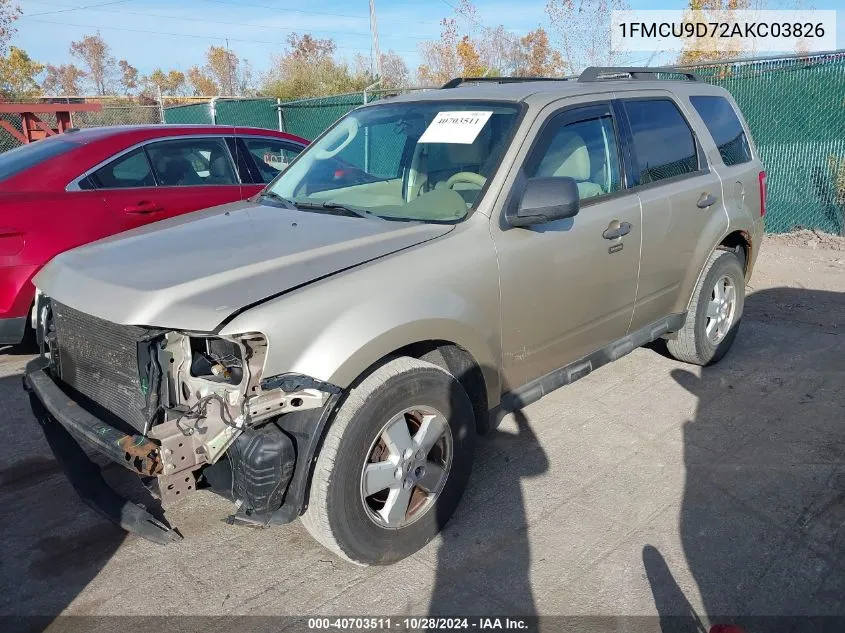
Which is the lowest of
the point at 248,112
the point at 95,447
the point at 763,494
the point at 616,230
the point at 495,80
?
the point at 763,494

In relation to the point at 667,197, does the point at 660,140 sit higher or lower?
higher

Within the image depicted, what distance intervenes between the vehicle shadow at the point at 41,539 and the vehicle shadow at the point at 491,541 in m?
1.56

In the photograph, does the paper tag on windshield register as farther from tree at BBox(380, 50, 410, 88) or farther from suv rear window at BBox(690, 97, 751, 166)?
tree at BBox(380, 50, 410, 88)

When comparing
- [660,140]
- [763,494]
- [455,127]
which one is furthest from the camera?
[660,140]

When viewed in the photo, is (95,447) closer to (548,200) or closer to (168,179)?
(548,200)

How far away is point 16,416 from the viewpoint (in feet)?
15.0

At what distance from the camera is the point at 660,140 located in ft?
14.5

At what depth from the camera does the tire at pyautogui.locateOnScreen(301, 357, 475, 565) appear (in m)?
2.67

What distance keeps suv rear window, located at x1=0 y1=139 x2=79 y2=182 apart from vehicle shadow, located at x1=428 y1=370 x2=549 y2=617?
4.05 metres

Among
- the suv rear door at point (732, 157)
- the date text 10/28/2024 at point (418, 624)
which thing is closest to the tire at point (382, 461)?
the date text 10/28/2024 at point (418, 624)

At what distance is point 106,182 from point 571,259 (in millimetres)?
3867

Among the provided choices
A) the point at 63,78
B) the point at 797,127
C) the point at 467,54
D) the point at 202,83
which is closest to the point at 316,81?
the point at 467,54

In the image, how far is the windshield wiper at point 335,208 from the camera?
3510 mm

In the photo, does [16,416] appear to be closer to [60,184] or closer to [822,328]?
[60,184]
